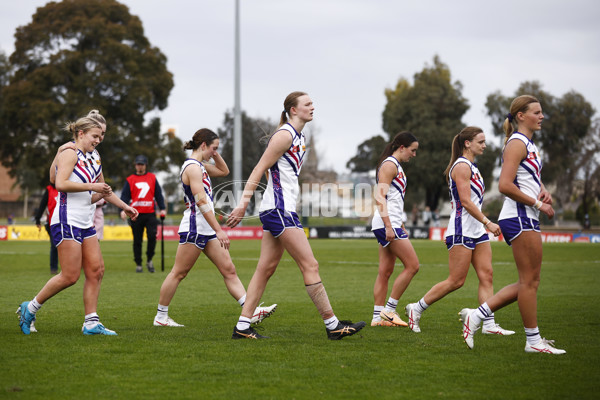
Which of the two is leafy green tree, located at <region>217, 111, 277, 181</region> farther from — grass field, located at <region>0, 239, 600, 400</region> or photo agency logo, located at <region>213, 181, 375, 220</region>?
grass field, located at <region>0, 239, 600, 400</region>

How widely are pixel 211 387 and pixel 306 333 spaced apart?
255cm

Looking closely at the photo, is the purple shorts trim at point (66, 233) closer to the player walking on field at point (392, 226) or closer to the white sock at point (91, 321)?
the white sock at point (91, 321)

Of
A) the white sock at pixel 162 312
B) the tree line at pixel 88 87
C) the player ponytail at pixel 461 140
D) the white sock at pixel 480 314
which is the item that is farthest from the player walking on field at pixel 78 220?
the tree line at pixel 88 87

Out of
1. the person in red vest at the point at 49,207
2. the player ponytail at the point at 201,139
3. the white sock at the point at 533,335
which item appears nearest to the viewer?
the white sock at the point at 533,335

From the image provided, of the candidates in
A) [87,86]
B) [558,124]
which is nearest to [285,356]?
[87,86]

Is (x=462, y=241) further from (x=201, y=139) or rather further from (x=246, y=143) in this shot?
(x=246, y=143)

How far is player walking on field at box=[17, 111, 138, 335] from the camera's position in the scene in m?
6.88

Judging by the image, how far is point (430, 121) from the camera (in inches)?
2301

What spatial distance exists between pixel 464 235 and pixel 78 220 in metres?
3.90

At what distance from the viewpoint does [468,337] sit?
6.45 metres

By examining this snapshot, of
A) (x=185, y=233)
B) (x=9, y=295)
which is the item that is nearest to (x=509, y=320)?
(x=185, y=233)

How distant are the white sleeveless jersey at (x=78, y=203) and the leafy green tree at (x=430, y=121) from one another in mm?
50441

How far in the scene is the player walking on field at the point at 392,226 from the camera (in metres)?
8.19

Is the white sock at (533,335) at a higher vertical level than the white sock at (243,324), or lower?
higher
